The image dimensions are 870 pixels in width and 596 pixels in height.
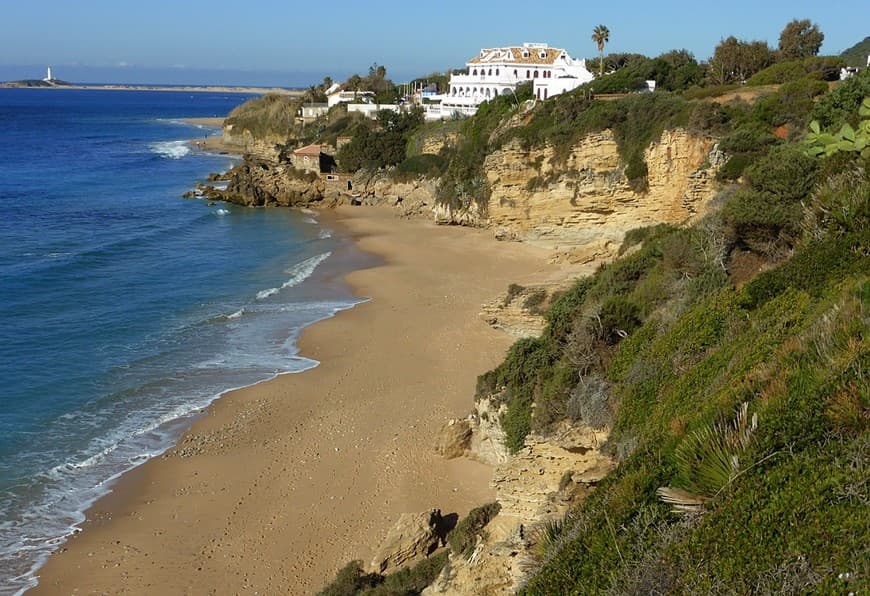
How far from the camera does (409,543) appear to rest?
35.6 feet

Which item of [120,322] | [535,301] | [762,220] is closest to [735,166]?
[535,301]

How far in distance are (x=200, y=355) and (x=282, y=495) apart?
327 inches

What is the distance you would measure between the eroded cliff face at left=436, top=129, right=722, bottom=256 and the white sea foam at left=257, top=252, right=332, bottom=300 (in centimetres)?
856

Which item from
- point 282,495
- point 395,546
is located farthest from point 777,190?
point 282,495

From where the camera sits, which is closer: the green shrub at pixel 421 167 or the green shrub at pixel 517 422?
the green shrub at pixel 517 422

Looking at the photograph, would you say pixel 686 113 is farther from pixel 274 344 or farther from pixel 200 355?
pixel 200 355

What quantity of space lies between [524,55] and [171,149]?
4581cm

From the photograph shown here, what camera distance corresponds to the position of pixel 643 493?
17.3 feet

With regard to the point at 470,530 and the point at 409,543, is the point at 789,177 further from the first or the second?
the point at 409,543

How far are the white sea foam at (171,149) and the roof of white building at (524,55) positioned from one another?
35.9 metres

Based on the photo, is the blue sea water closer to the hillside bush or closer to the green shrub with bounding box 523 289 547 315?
the green shrub with bounding box 523 289 547 315

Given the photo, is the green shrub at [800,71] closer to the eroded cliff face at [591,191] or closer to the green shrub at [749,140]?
the eroded cliff face at [591,191]

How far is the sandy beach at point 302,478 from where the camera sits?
1220 centimetres

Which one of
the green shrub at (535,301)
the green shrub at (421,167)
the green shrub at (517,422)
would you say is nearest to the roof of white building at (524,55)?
the green shrub at (421,167)
